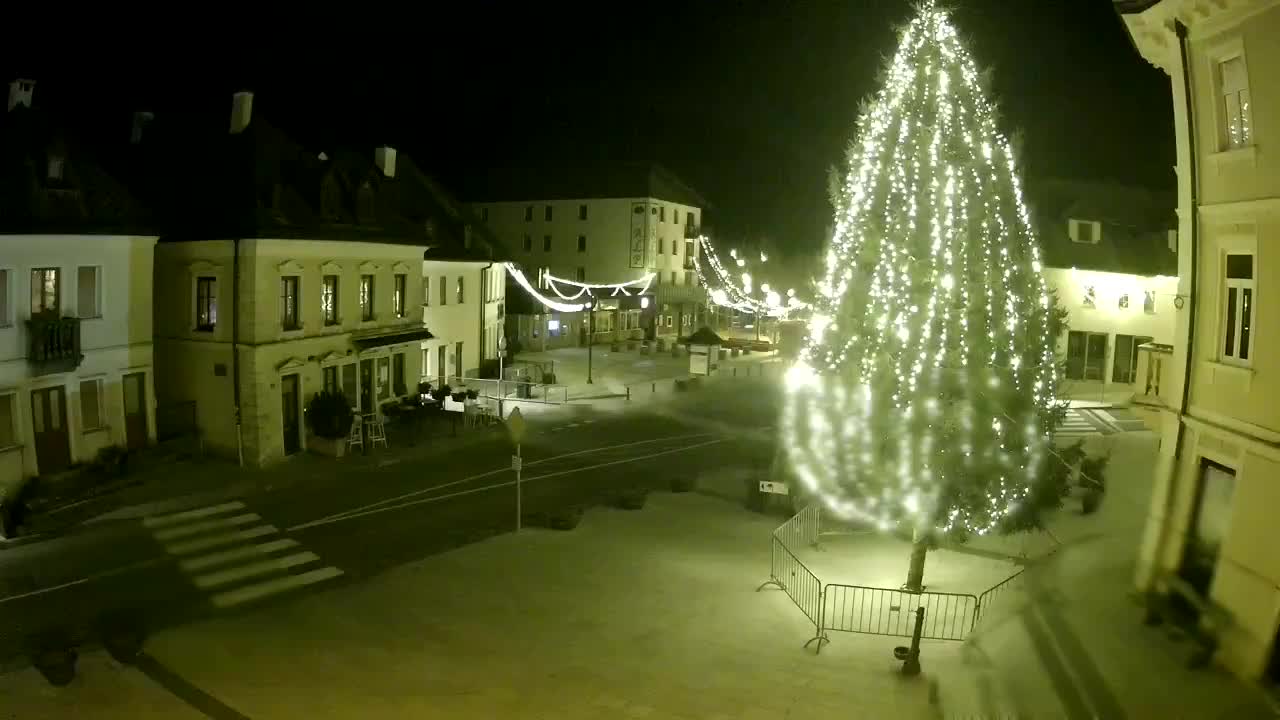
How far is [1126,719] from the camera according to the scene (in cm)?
1009

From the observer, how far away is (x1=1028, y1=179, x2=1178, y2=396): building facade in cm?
3872

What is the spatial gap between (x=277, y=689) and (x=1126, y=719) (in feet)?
31.2

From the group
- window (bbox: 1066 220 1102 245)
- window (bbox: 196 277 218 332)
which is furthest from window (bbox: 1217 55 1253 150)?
window (bbox: 1066 220 1102 245)

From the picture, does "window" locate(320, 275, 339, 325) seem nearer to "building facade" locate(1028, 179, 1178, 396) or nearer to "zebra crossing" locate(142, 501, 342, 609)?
"zebra crossing" locate(142, 501, 342, 609)

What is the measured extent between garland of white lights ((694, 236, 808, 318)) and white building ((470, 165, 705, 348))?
5.44 ft

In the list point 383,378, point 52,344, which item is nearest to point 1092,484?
point 383,378

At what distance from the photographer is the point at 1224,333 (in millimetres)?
12375

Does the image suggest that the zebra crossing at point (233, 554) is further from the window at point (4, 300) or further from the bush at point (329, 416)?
the window at point (4, 300)

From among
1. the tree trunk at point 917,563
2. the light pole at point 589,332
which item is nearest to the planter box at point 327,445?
the light pole at point 589,332

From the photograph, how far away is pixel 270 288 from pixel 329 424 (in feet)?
13.4

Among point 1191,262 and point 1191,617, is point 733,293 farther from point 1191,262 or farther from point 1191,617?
point 1191,617

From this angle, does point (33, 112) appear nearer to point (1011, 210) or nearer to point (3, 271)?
point (3, 271)

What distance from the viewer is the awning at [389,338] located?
28.7m

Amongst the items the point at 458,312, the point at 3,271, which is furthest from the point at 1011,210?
the point at 458,312
